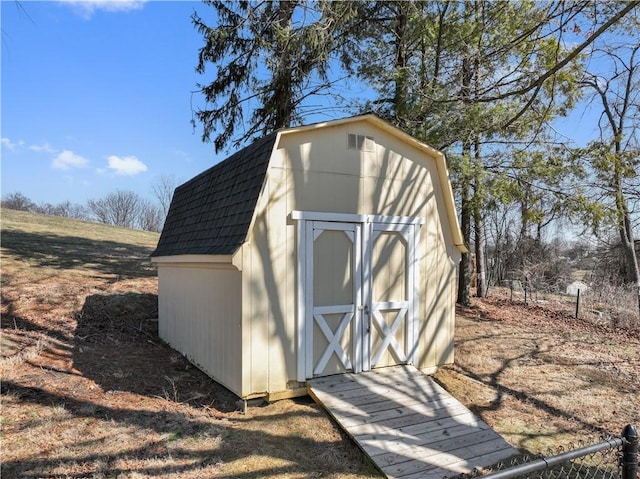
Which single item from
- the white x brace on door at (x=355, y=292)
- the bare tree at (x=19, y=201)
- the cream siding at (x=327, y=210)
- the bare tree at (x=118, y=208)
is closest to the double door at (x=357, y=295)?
the white x brace on door at (x=355, y=292)

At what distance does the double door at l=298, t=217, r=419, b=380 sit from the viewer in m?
5.19

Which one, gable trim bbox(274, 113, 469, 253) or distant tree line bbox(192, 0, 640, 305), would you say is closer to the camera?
gable trim bbox(274, 113, 469, 253)

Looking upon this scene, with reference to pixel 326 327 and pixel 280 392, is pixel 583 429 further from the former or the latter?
pixel 280 392

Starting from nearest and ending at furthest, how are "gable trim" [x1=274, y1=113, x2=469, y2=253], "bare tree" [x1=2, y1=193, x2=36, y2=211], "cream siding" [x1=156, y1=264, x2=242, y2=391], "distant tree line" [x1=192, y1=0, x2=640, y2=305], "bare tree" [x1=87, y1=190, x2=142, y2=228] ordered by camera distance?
"cream siding" [x1=156, y1=264, x2=242, y2=391] < "gable trim" [x1=274, y1=113, x2=469, y2=253] < "distant tree line" [x1=192, y1=0, x2=640, y2=305] < "bare tree" [x1=2, y1=193, x2=36, y2=211] < "bare tree" [x1=87, y1=190, x2=142, y2=228]

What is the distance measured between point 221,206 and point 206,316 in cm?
166

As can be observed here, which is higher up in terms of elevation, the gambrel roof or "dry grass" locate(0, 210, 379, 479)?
the gambrel roof

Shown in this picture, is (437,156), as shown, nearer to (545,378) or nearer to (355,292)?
(355,292)

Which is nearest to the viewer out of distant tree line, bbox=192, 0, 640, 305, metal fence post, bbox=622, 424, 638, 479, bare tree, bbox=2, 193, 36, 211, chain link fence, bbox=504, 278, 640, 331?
metal fence post, bbox=622, 424, 638, 479

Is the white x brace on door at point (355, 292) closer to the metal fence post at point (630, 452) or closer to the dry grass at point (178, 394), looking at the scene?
the dry grass at point (178, 394)

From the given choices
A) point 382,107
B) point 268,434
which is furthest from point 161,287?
point 382,107

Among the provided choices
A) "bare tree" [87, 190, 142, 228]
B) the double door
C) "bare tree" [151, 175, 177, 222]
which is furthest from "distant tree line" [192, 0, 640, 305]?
"bare tree" [87, 190, 142, 228]

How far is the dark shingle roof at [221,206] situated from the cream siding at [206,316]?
1.14 feet

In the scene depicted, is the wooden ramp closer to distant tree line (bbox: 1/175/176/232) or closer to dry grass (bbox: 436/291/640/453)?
dry grass (bbox: 436/291/640/453)

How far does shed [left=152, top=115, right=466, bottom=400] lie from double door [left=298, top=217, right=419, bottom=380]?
2 centimetres
